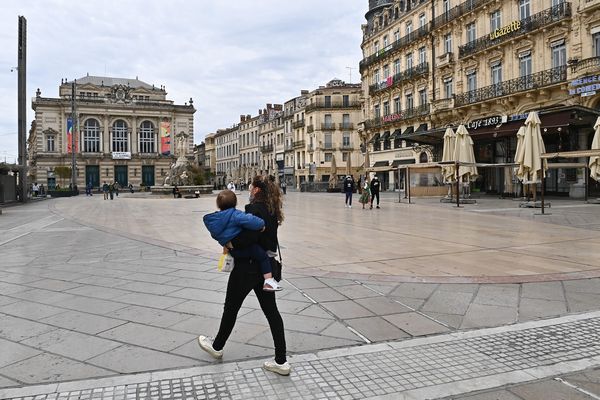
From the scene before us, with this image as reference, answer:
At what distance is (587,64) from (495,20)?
9448 millimetres

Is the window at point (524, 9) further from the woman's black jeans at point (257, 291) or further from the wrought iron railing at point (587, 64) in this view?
the woman's black jeans at point (257, 291)

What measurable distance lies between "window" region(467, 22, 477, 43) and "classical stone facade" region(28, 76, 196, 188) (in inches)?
1805

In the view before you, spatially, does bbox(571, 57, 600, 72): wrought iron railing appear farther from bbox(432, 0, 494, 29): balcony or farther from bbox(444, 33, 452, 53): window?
bbox(444, 33, 452, 53): window

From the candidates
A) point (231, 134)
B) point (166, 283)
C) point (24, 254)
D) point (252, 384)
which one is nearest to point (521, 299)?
point (252, 384)

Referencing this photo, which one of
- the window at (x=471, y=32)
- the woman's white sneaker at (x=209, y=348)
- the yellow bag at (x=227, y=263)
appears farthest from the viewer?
the window at (x=471, y=32)

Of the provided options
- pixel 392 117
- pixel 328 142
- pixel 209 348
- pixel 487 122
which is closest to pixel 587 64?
pixel 487 122

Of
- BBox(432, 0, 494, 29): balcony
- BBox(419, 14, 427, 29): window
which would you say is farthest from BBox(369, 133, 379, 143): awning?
BBox(432, 0, 494, 29): balcony

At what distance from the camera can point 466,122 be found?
32062 mm

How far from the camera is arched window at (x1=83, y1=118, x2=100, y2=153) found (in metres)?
71.4

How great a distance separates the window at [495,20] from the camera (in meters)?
29.8

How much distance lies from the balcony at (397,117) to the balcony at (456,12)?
6.56 metres

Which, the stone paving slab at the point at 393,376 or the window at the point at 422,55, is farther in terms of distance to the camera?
the window at the point at 422,55

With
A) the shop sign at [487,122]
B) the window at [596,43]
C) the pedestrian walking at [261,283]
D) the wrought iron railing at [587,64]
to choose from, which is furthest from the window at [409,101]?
the pedestrian walking at [261,283]

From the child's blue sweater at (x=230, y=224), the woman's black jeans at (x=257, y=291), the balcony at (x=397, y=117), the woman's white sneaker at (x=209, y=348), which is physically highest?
the balcony at (x=397, y=117)
